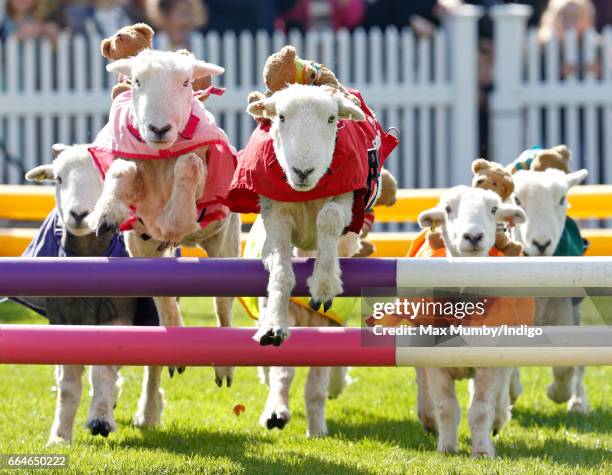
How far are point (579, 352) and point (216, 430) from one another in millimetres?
2264

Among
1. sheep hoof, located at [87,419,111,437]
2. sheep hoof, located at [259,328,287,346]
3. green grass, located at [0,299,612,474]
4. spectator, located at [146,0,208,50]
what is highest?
spectator, located at [146,0,208,50]

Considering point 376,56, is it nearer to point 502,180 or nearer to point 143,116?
point 502,180

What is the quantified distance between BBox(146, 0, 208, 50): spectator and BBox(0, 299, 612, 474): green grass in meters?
4.25

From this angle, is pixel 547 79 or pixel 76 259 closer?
pixel 76 259

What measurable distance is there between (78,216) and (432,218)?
1604 millimetres

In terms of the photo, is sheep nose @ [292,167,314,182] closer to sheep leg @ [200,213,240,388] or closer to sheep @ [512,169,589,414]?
sheep leg @ [200,213,240,388]

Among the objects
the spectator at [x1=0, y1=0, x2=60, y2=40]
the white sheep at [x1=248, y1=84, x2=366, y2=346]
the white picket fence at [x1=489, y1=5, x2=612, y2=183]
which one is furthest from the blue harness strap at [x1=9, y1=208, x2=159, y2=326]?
the white picket fence at [x1=489, y1=5, x2=612, y2=183]

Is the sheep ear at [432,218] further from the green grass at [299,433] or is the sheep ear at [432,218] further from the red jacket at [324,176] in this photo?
the green grass at [299,433]

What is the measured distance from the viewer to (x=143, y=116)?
580cm

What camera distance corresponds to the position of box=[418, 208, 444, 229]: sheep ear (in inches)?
263

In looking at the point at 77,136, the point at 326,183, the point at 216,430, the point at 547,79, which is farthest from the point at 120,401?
the point at 547,79

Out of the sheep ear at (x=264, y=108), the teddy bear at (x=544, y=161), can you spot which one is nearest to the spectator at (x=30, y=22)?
the teddy bear at (x=544, y=161)

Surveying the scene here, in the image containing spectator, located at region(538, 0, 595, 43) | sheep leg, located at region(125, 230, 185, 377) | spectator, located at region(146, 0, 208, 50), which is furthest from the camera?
spectator, located at region(538, 0, 595, 43)

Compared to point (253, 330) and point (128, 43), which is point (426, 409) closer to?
point (253, 330)
